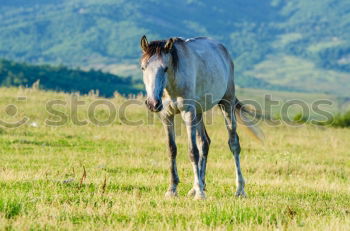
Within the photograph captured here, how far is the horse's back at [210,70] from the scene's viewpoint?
11508mm

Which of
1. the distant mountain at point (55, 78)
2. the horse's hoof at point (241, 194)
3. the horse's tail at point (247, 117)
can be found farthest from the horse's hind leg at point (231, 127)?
the distant mountain at point (55, 78)

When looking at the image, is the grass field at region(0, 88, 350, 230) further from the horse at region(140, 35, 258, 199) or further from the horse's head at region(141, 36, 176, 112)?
the horse's head at region(141, 36, 176, 112)

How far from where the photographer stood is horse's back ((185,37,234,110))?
37.8 ft

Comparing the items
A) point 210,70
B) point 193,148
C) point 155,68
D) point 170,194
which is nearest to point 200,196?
point 170,194

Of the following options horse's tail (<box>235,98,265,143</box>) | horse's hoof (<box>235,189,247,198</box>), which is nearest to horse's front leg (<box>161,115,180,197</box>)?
horse's hoof (<box>235,189,247,198</box>)

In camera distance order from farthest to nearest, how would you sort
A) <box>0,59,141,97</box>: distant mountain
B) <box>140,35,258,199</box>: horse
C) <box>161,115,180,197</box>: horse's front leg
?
<box>0,59,141,97</box>: distant mountain < <box>161,115,180,197</box>: horse's front leg < <box>140,35,258,199</box>: horse

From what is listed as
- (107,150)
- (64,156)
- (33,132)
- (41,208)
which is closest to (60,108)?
(33,132)

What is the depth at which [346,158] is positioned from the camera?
22250 mm

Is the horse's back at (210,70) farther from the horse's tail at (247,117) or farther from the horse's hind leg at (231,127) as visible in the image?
the horse's tail at (247,117)

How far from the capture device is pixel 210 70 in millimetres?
11820

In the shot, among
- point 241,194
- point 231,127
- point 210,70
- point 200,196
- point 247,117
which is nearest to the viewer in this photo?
point 200,196

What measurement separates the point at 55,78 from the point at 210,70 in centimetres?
14222

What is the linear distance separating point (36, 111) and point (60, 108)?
1588 millimetres

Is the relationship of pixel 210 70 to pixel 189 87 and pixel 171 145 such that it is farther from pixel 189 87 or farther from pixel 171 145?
pixel 171 145
